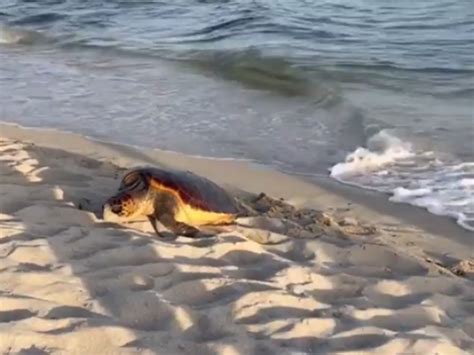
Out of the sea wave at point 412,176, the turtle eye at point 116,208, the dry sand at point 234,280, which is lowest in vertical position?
the sea wave at point 412,176

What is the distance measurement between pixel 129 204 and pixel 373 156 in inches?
99.7

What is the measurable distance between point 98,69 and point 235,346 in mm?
7910

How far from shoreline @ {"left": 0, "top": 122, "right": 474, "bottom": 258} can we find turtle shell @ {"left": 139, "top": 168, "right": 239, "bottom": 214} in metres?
0.81

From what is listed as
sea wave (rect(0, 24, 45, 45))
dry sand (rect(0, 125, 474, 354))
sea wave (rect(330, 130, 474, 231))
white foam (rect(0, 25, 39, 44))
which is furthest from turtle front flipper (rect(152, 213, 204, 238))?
white foam (rect(0, 25, 39, 44))

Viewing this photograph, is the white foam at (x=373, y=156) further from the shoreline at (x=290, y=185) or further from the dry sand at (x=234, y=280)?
the dry sand at (x=234, y=280)

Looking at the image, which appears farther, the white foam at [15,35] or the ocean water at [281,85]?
the white foam at [15,35]

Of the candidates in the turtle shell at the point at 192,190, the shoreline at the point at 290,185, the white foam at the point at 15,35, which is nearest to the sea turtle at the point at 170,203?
the turtle shell at the point at 192,190

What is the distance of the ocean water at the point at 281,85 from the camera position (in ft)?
20.7

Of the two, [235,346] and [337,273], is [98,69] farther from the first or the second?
[235,346]

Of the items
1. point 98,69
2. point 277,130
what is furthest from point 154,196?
point 98,69

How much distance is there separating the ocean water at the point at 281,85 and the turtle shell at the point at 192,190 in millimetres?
1411

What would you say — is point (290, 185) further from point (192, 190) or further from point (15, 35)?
point (15, 35)

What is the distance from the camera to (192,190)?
15.2 feet

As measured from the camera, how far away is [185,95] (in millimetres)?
8742
